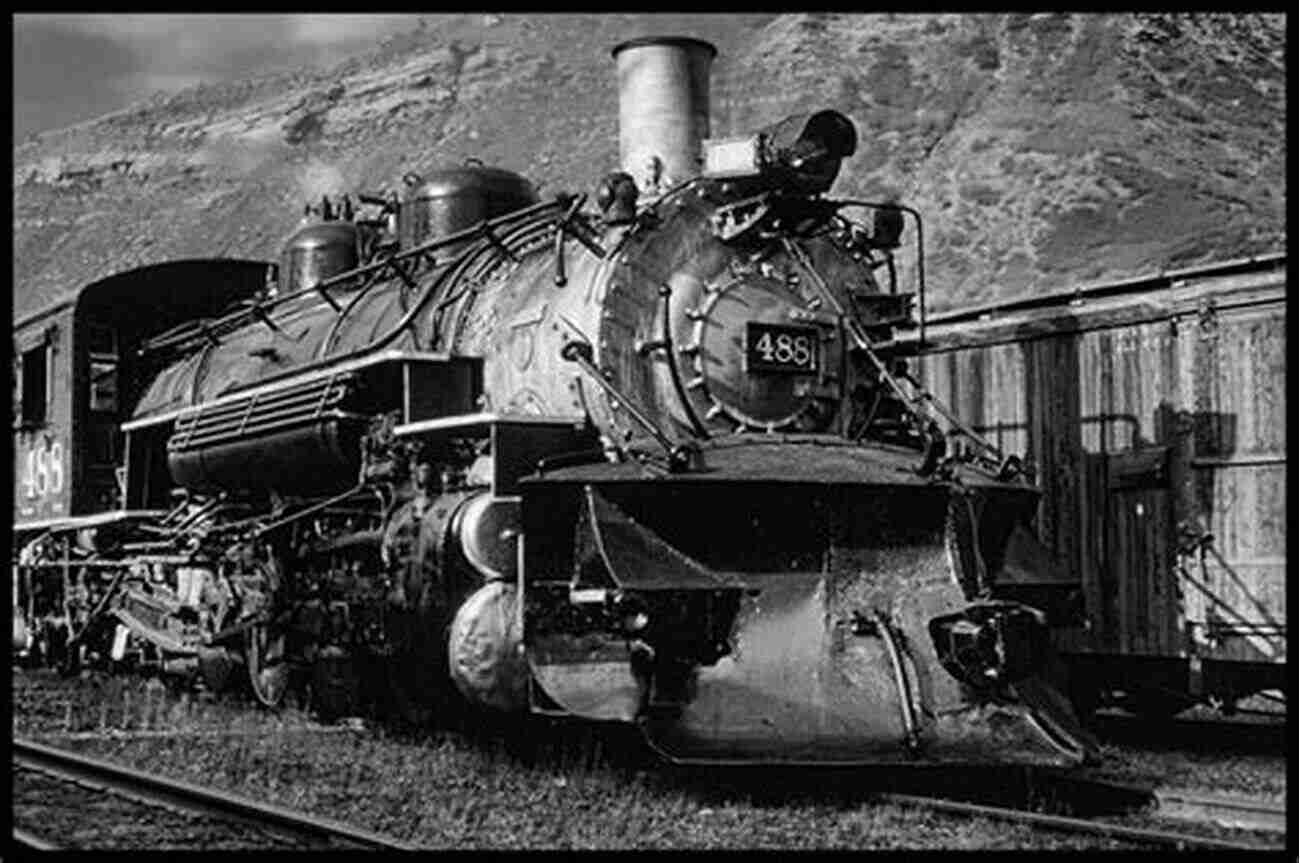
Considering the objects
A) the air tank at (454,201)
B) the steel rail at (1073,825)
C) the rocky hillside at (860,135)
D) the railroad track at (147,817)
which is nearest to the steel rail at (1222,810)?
the steel rail at (1073,825)

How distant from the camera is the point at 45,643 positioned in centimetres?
1590

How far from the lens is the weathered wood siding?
411 inches

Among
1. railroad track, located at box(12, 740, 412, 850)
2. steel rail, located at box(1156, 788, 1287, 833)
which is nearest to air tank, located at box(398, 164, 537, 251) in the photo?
railroad track, located at box(12, 740, 412, 850)

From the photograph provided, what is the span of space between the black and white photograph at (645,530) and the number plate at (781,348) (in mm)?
24

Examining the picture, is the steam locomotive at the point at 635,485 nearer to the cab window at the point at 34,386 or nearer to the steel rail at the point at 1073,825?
the steel rail at the point at 1073,825

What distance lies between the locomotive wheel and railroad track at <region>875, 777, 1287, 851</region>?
4480 millimetres

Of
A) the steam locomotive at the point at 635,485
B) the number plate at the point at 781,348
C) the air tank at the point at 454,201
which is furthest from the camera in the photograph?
the air tank at the point at 454,201

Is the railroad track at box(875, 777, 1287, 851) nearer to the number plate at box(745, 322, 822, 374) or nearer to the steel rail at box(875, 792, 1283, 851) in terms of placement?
the steel rail at box(875, 792, 1283, 851)

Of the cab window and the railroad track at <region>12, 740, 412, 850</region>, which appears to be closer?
the railroad track at <region>12, 740, 412, 850</region>

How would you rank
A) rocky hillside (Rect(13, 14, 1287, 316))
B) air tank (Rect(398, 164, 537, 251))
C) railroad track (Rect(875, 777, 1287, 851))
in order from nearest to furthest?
railroad track (Rect(875, 777, 1287, 851))
air tank (Rect(398, 164, 537, 251))
rocky hillside (Rect(13, 14, 1287, 316))

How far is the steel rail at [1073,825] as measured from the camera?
7348mm

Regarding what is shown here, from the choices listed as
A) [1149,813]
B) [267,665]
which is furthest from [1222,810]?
[267,665]

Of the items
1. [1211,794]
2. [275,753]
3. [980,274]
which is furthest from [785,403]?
[980,274]

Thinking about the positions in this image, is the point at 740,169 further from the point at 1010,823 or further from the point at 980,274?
the point at 980,274
